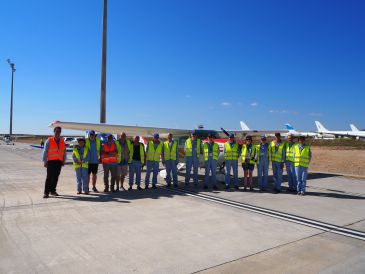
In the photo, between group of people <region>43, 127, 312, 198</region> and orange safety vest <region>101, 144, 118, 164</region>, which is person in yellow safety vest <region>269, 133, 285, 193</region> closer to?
group of people <region>43, 127, 312, 198</region>

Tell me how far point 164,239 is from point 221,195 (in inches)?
157

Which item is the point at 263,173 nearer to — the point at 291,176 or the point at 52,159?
the point at 291,176

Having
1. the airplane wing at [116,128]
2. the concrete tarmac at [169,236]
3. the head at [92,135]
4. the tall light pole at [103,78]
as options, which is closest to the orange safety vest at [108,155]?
the head at [92,135]

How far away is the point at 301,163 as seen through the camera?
891 cm

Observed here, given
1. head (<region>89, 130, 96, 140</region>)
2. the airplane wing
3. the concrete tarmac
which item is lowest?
the concrete tarmac

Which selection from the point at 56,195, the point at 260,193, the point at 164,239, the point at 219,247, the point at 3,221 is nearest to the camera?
the point at 219,247

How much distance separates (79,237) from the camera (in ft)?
15.5

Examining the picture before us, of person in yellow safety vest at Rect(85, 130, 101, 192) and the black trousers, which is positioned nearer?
the black trousers

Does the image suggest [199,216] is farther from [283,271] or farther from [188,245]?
[283,271]

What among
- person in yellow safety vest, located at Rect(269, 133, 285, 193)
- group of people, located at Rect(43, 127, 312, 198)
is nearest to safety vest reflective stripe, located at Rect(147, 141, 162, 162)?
group of people, located at Rect(43, 127, 312, 198)

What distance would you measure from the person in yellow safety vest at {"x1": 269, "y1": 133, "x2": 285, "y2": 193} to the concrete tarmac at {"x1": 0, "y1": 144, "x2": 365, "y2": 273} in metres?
1.34

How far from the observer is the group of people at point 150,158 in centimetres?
823

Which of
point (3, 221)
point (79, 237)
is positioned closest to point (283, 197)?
point (79, 237)

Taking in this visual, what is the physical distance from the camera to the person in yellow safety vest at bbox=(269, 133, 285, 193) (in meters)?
9.38
